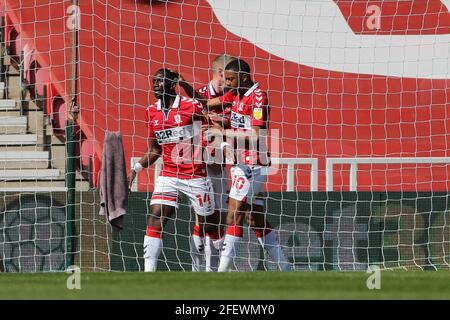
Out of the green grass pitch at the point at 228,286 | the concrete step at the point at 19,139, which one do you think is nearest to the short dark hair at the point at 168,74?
the green grass pitch at the point at 228,286

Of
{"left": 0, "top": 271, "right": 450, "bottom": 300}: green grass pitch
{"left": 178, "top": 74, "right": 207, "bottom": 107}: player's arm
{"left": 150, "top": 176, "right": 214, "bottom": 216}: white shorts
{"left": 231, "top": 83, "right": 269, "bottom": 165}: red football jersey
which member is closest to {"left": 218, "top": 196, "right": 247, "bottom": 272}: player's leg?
{"left": 150, "top": 176, "right": 214, "bottom": 216}: white shorts

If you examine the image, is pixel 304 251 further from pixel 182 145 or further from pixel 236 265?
pixel 182 145

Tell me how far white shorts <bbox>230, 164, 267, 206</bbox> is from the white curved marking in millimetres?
3357

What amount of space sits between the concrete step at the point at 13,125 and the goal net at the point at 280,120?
2 centimetres

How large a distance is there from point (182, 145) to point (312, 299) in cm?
427

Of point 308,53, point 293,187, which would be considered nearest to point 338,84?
point 308,53

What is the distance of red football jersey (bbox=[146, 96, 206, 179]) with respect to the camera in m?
10.8

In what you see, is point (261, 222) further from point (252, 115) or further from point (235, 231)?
point (252, 115)

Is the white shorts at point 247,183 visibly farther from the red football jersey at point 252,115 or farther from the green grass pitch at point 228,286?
the green grass pitch at point 228,286

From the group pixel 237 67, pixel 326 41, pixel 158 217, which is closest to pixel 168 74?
pixel 237 67

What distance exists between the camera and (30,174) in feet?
43.3

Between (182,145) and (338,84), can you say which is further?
(338,84)

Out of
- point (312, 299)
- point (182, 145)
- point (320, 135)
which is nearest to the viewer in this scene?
point (312, 299)

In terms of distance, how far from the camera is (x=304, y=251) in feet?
39.4
